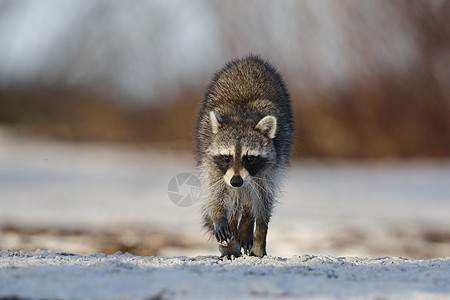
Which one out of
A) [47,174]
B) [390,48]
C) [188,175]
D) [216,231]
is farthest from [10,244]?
[390,48]

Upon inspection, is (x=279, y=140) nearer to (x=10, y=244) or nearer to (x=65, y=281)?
(x=65, y=281)

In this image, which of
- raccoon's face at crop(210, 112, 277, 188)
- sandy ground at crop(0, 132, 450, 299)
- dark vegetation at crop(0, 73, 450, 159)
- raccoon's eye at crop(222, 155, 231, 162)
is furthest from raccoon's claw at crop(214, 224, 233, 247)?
dark vegetation at crop(0, 73, 450, 159)

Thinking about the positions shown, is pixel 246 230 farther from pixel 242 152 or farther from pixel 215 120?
pixel 215 120

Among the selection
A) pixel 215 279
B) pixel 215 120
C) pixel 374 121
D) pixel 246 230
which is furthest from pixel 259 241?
pixel 374 121

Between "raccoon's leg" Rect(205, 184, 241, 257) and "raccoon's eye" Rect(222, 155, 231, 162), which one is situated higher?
"raccoon's eye" Rect(222, 155, 231, 162)

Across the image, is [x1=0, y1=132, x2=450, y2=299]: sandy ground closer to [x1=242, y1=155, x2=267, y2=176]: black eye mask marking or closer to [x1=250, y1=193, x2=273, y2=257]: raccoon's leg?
[x1=250, y1=193, x2=273, y2=257]: raccoon's leg

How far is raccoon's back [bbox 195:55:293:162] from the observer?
5.87 metres

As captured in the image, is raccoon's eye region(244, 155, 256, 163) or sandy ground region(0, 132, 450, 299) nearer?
sandy ground region(0, 132, 450, 299)

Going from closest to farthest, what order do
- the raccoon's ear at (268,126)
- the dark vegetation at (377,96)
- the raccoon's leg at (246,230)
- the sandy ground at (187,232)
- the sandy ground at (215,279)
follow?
the sandy ground at (215,279) < the sandy ground at (187,232) < the raccoon's ear at (268,126) < the raccoon's leg at (246,230) < the dark vegetation at (377,96)

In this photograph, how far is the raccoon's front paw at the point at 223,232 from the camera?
17.5ft

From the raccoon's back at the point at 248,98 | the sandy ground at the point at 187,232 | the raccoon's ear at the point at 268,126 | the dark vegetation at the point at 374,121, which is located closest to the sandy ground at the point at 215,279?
the sandy ground at the point at 187,232

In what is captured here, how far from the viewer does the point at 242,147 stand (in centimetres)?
544

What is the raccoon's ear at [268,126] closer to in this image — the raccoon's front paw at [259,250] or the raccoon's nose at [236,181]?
the raccoon's nose at [236,181]

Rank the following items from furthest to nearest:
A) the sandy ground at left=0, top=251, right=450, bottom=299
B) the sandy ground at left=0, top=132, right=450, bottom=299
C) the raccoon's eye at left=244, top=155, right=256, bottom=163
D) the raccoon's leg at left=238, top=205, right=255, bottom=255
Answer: the raccoon's leg at left=238, top=205, right=255, bottom=255
the raccoon's eye at left=244, top=155, right=256, bottom=163
the sandy ground at left=0, top=132, right=450, bottom=299
the sandy ground at left=0, top=251, right=450, bottom=299
